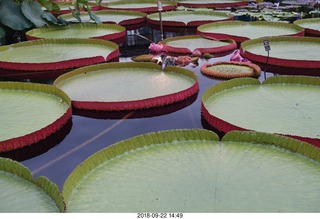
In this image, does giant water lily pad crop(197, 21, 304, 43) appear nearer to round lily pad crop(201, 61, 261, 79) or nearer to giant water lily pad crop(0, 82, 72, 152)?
round lily pad crop(201, 61, 261, 79)

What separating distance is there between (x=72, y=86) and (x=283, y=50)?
1.88 meters

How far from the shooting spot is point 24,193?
143 cm

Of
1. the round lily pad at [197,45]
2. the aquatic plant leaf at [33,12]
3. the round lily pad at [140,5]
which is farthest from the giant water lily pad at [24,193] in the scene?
the round lily pad at [140,5]

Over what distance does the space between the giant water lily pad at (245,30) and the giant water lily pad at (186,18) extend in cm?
39

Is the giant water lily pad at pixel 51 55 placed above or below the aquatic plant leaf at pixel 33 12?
below

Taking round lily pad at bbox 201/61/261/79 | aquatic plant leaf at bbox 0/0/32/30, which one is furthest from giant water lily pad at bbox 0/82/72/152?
aquatic plant leaf at bbox 0/0/32/30

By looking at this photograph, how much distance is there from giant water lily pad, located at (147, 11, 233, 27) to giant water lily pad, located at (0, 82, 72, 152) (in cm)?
279

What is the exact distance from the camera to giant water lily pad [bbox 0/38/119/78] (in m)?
3.15

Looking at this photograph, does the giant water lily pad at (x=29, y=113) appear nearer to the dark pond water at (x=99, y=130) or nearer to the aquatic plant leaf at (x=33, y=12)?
the dark pond water at (x=99, y=130)

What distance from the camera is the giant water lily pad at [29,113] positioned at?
195 centimetres

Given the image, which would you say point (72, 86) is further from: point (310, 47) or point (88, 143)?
point (310, 47)

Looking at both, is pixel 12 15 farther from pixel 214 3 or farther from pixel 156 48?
pixel 214 3

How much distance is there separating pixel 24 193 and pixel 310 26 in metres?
3.98

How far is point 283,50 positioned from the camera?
11.3 feet
